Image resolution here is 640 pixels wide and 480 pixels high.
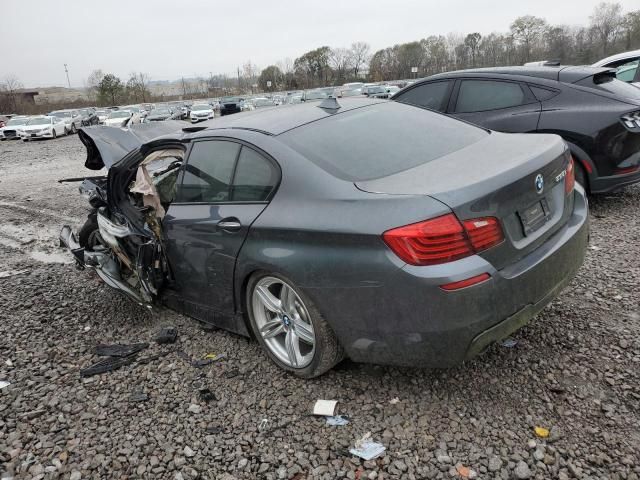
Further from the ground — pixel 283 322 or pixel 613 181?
pixel 613 181

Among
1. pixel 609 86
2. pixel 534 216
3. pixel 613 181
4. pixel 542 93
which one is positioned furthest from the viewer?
pixel 542 93

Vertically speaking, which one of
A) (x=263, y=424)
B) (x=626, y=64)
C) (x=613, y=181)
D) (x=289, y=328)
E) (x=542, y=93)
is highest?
(x=626, y=64)

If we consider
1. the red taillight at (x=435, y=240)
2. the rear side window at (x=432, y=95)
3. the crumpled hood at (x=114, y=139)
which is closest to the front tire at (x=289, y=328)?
the red taillight at (x=435, y=240)

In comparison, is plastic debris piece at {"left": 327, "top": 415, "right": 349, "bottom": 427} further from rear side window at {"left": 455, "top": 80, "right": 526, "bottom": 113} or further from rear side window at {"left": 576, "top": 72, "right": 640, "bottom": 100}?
rear side window at {"left": 576, "top": 72, "right": 640, "bottom": 100}

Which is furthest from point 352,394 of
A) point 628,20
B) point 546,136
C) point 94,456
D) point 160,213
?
point 628,20

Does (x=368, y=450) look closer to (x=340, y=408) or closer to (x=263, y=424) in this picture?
(x=340, y=408)

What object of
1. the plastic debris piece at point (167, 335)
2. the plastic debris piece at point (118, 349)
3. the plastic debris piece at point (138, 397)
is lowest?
the plastic debris piece at point (138, 397)

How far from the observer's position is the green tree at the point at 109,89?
67.8m

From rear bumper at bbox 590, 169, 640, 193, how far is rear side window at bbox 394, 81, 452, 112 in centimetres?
195

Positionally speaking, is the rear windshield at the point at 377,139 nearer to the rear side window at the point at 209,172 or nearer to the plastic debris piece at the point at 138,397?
the rear side window at the point at 209,172

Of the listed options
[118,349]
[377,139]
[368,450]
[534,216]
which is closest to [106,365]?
[118,349]

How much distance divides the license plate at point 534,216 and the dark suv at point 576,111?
287 cm

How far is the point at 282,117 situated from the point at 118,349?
206 centimetres

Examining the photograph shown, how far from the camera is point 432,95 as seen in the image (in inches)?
246
